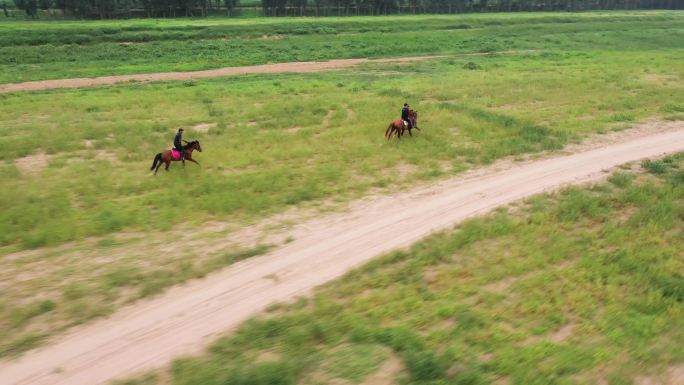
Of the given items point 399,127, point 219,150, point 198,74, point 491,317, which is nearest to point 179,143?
point 219,150

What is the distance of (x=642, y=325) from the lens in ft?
29.0

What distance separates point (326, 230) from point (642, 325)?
7279 millimetres

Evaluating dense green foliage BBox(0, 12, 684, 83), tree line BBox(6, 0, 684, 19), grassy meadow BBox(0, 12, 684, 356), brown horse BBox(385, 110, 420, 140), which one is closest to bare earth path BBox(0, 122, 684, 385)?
grassy meadow BBox(0, 12, 684, 356)

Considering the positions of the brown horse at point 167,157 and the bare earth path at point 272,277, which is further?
the brown horse at point 167,157

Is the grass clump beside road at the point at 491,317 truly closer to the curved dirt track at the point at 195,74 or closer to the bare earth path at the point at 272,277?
the bare earth path at the point at 272,277

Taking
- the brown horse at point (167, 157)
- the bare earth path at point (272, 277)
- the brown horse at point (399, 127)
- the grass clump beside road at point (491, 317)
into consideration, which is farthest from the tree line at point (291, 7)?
the grass clump beside road at point (491, 317)

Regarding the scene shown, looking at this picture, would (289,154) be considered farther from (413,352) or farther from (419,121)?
(413,352)

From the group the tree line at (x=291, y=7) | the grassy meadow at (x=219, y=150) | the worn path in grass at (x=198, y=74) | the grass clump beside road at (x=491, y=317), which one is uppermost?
the tree line at (x=291, y=7)

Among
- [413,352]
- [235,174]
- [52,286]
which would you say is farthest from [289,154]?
[413,352]

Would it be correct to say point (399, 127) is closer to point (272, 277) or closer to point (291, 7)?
point (272, 277)

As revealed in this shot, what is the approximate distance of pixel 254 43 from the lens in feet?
189

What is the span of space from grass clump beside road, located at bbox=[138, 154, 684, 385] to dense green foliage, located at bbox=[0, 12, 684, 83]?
38346mm

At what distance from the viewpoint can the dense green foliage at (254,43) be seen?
46.4m

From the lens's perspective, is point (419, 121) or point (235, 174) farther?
point (419, 121)
